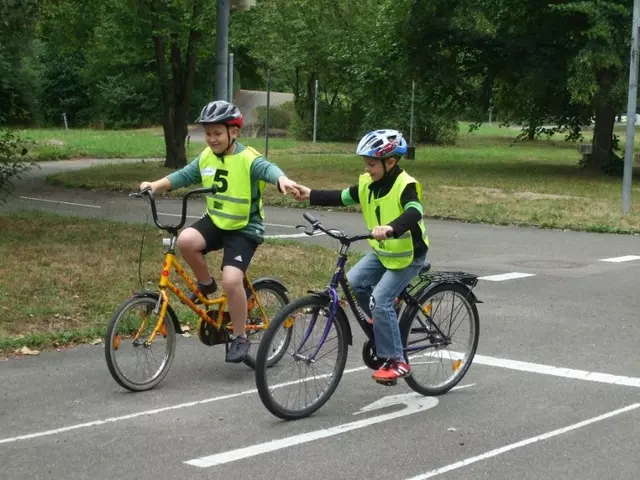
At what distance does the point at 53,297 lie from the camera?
9.85 meters

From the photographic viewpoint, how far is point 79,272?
11.0 metres

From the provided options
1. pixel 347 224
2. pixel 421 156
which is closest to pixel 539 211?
pixel 347 224

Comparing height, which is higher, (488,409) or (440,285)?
(440,285)

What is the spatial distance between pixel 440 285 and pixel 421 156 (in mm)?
32314

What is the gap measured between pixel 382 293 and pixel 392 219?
440 mm

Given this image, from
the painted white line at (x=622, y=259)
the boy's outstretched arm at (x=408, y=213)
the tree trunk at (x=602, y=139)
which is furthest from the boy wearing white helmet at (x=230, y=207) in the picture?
the tree trunk at (x=602, y=139)

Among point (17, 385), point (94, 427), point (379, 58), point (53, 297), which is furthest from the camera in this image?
point (379, 58)

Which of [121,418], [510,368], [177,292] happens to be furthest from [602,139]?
[121,418]

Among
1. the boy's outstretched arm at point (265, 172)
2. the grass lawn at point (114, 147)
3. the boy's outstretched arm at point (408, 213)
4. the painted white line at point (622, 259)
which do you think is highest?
the boy's outstretched arm at point (265, 172)

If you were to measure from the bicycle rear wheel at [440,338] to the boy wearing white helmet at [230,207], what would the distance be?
1.09 metres

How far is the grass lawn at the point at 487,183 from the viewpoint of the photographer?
62.3 ft

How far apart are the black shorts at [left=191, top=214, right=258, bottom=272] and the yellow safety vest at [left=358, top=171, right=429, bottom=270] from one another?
2.82ft

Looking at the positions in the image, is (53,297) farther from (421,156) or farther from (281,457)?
(421,156)

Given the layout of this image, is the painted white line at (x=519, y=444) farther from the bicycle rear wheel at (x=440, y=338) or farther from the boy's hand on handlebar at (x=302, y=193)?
the boy's hand on handlebar at (x=302, y=193)
